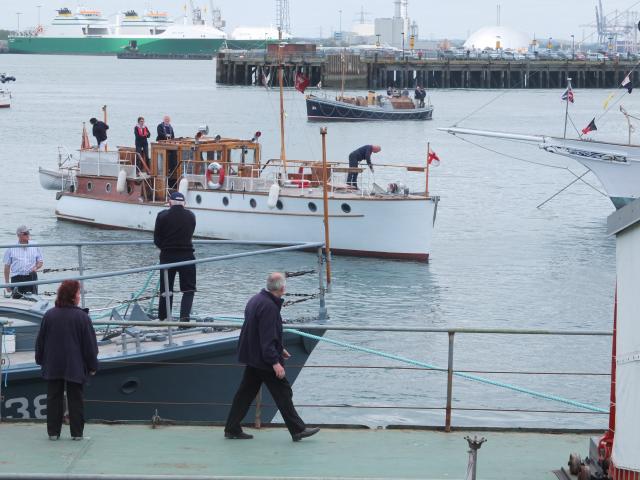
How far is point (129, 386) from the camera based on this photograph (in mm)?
11836

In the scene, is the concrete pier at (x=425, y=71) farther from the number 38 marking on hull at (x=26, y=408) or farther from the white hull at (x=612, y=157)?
the number 38 marking on hull at (x=26, y=408)

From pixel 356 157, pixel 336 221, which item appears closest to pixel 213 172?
pixel 336 221

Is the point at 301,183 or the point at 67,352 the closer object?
the point at 67,352

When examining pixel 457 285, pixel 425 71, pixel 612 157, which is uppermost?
pixel 425 71

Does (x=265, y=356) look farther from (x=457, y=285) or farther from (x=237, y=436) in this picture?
(x=457, y=285)

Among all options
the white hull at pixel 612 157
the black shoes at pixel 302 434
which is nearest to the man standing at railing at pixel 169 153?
the white hull at pixel 612 157

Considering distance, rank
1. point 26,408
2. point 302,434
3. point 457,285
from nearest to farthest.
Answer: point 302,434, point 26,408, point 457,285

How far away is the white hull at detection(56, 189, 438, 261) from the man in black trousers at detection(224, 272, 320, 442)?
21.8 metres

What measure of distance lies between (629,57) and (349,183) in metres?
121

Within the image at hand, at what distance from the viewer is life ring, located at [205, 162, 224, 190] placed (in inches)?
1216

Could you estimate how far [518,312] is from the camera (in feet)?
83.8

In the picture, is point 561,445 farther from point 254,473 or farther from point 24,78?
point 24,78

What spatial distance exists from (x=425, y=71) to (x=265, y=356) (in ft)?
412

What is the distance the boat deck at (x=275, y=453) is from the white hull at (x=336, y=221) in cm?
2170
